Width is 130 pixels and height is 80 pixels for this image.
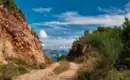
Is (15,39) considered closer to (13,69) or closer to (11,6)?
(11,6)

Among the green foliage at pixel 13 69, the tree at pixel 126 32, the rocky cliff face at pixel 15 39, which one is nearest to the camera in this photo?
the green foliage at pixel 13 69

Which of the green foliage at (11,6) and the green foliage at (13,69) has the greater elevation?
the green foliage at (11,6)

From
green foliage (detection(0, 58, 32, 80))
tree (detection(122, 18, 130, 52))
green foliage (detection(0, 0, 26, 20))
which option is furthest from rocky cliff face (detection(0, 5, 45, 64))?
tree (detection(122, 18, 130, 52))

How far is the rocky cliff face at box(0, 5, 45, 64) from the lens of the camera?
28.9 meters

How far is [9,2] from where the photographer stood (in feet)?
104

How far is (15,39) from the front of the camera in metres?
30.4

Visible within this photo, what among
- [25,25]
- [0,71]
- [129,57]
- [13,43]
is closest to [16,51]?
[13,43]

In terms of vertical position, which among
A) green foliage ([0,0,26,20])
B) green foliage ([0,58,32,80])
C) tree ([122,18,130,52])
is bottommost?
green foliage ([0,58,32,80])

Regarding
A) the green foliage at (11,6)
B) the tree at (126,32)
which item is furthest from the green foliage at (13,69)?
the tree at (126,32)

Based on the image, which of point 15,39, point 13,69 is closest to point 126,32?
point 13,69

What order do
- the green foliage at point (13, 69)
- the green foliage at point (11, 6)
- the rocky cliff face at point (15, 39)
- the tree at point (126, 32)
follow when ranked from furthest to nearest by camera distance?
the green foliage at point (11, 6)
the rocky cliff face at point (15, 39)
the tree at point (126, 32)
the green foliage at point (13, 69)

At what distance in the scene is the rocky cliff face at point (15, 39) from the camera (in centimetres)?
2889

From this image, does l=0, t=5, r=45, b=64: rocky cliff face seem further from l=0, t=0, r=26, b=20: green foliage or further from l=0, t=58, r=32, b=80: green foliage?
l=0, t=58, r=32, b=80: green foliage

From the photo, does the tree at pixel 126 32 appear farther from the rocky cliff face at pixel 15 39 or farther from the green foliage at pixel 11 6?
the green foliage at pixel 11 6
